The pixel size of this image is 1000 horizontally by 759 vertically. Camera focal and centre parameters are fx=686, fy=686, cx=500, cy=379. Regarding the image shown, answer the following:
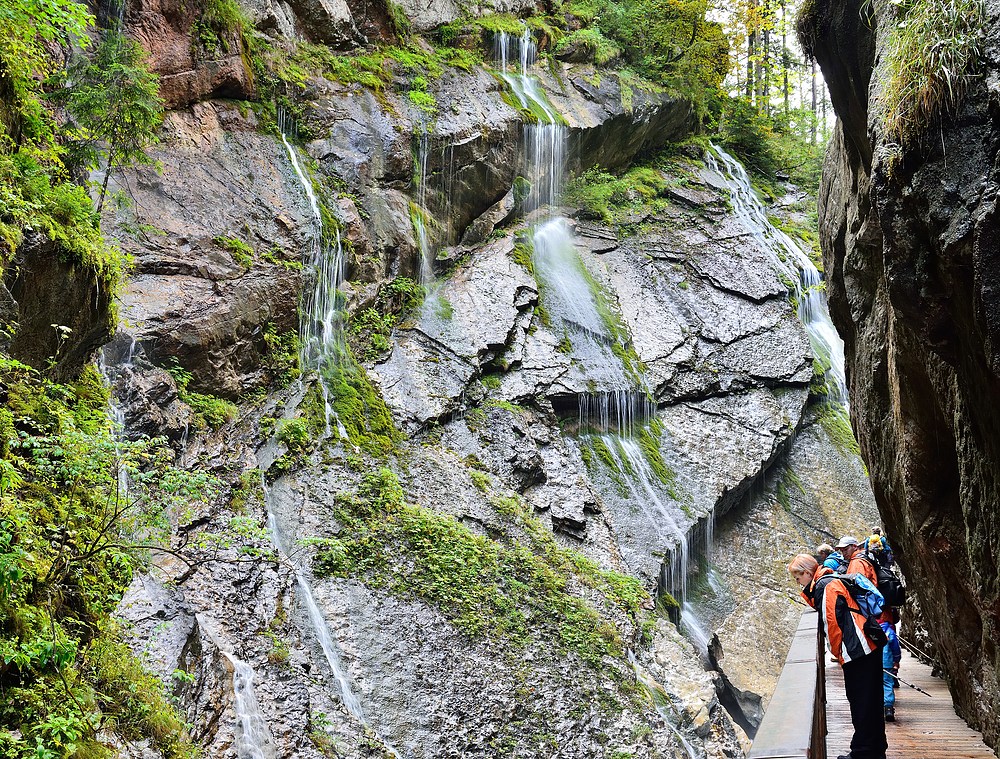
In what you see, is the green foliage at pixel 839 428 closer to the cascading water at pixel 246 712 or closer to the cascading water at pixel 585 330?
the cascading water at pixel 585 330

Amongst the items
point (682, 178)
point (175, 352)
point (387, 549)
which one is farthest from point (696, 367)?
point (175, 352)

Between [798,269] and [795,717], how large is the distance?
16203 mm

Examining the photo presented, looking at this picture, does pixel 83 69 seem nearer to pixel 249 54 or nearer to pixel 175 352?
pixel 175 352

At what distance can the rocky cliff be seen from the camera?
782 cm

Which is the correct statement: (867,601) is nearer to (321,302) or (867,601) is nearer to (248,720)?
(248,720)

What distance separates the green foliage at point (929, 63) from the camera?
12.9ft

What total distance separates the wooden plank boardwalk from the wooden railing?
1.05 meters

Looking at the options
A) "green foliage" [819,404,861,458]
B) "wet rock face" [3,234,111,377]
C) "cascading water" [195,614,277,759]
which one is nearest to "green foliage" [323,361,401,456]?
"cascading water" [195,614,277,759]

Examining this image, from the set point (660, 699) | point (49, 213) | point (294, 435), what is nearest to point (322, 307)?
point (294, 435)

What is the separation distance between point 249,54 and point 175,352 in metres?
6.87

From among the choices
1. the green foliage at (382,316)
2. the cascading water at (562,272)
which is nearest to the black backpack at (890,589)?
the cascading water at (562,272)

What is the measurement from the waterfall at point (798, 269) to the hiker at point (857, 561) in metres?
10.0

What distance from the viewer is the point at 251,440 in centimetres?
975

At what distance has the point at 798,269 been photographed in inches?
703
